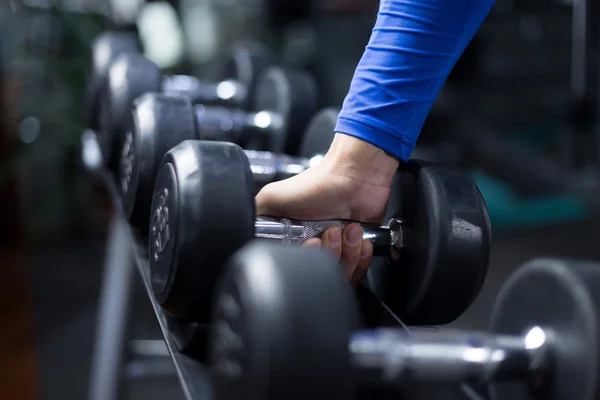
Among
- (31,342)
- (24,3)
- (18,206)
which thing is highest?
(24,3)

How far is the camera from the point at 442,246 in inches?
21.5

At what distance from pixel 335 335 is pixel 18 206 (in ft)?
8.33

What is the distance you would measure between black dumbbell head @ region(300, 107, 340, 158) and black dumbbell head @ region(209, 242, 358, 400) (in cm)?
40

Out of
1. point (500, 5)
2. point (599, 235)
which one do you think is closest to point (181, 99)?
point (599, 235)

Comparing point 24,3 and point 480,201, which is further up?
point 24,3

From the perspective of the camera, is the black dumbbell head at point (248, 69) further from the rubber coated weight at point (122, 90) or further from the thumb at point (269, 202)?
the thumb at point (269, 202)

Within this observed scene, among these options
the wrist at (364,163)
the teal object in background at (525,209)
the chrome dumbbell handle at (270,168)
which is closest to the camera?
the wrist at (364,163)

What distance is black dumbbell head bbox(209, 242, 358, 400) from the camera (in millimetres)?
360

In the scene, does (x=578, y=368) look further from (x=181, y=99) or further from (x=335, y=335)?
(x=181, y=99)

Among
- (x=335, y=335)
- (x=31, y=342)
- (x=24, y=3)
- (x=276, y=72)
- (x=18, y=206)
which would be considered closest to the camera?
(x=335, y=335)

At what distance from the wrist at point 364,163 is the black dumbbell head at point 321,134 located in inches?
6.2

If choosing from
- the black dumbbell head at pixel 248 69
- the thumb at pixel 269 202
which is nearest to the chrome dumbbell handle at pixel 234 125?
the black dumbbell head at pixel 248 69

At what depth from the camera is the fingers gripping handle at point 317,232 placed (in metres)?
0.59

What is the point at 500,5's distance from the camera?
3.36 metres
